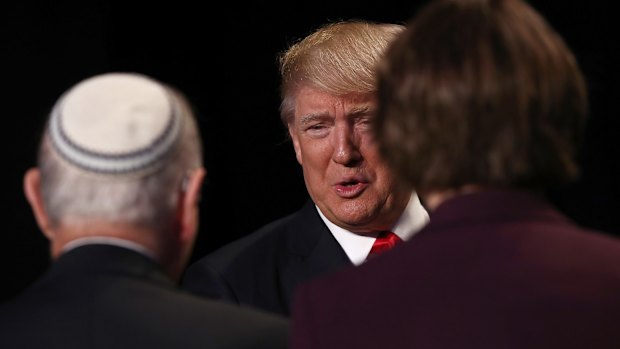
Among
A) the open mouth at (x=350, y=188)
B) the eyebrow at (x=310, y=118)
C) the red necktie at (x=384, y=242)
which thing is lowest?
the red necktie at (x=384, y=242)

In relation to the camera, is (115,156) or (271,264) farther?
(271,264)

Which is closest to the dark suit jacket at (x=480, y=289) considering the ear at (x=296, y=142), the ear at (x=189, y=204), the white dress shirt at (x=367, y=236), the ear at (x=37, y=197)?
the ear at (x=189, y=204)

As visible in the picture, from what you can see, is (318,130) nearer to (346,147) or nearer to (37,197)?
(346,147)

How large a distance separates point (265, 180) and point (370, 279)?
2819 millimetres

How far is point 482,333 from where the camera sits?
5.07ft

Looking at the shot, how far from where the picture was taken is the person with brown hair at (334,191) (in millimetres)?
3053

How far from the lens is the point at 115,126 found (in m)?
1.74

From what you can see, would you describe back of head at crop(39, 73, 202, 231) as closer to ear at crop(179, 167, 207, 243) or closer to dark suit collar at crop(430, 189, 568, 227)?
ear at crop(179, 167, 207, 243)

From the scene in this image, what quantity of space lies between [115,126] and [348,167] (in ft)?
4.76

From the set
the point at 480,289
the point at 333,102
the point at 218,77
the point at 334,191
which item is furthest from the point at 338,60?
the point at 480,289

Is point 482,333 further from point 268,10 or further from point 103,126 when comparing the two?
point 268,10

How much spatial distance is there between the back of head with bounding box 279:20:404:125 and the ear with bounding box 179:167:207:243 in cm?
138

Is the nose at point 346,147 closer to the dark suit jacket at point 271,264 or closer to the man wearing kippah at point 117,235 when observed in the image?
the dark suit jacket at point 271,264

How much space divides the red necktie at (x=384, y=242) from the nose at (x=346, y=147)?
7.6 inches
